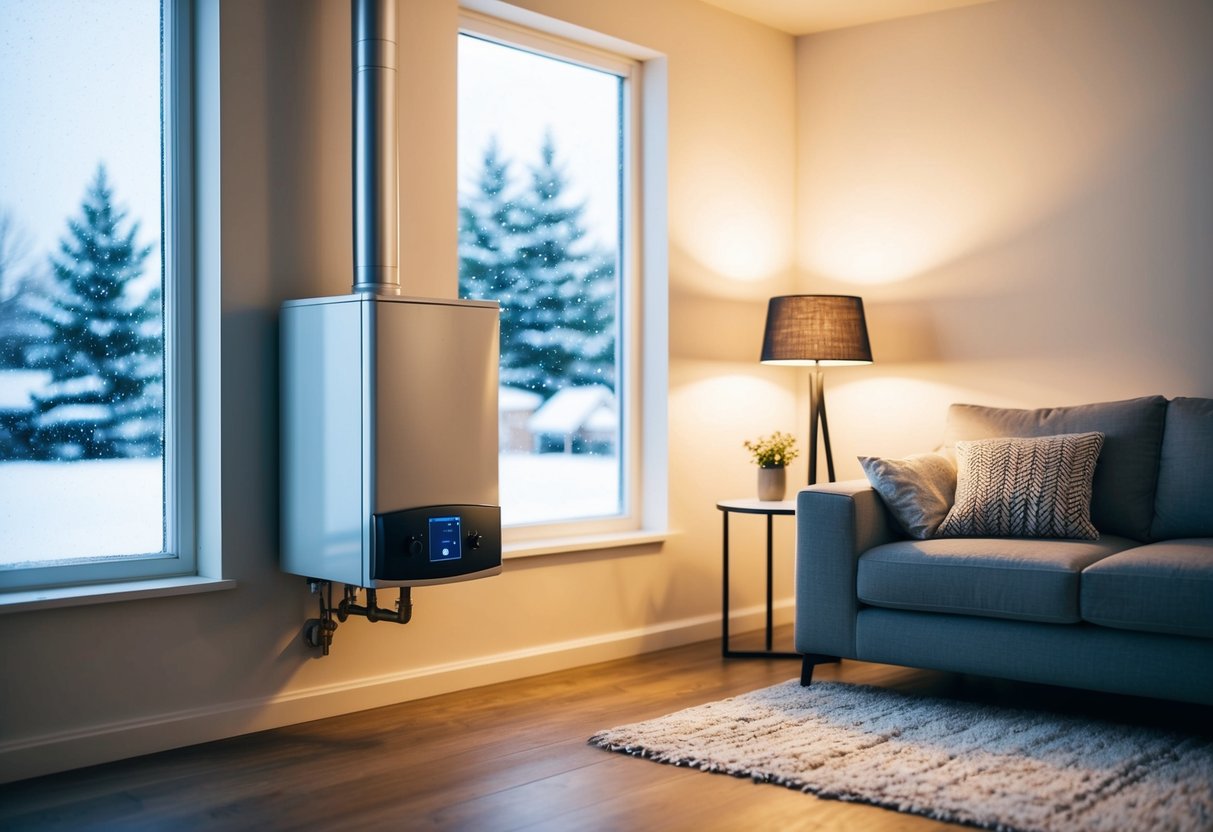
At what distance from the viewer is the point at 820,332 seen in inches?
170

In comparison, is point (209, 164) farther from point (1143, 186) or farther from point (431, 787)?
point (1143, 186)

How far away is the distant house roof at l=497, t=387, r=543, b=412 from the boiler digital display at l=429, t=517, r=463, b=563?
93 cm

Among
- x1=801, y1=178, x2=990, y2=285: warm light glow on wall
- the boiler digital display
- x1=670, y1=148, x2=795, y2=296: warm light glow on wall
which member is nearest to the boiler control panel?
the boiler digital display

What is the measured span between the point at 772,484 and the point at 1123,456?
1.19 meters

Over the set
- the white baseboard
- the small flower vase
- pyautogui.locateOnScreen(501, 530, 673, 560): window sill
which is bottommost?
the white baseboard

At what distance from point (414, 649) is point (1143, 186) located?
9.79ft

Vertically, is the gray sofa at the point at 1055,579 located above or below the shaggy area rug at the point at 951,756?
above

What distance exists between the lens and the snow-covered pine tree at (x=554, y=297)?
4.11 metres

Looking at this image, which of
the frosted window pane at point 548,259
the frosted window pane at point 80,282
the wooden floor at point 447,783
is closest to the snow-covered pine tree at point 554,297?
the frosted window pane at point 548,259

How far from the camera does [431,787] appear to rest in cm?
273

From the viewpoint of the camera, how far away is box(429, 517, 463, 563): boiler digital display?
312cm

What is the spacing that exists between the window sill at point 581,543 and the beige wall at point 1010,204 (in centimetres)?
108

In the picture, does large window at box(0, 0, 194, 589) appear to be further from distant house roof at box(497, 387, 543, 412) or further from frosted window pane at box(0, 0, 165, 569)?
distant house roof at box(497, 387, 543, 412)

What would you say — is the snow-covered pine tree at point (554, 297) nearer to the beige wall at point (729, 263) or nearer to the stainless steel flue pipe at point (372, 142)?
the beige wall at point (729, 263)
